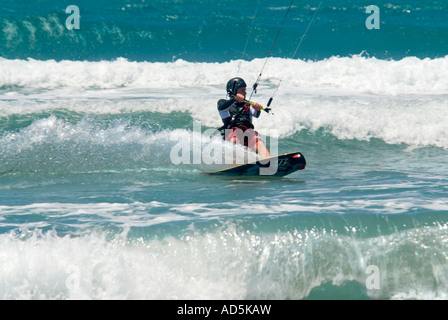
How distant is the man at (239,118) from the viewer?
8.95m

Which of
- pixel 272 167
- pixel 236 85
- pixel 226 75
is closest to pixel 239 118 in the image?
pixel 236 85

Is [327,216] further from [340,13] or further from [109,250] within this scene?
[340,13]

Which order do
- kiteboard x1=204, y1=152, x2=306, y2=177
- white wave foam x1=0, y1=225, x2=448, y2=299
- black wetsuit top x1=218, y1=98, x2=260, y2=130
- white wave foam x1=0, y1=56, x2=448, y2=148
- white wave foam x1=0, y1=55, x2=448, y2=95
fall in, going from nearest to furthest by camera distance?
white wave foam x1=0, y1=225, x2=448, y2=299
kiteboard x1=204, y1=152, x2=306, y2=177
black wetsuit top x1=218, y1=98, x2=260, y2=130
white wave foam x1=0, y1=56, x2=448, y2=148
white wave foam x1=0, y1=55, x2=448, y2=95

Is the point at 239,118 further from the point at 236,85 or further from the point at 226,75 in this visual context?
the point at 226,75

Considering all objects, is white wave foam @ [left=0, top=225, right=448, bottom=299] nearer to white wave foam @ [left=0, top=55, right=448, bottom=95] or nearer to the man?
the man

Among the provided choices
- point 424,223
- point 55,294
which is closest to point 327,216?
point 424,223

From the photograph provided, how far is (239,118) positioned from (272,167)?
1.18 meters

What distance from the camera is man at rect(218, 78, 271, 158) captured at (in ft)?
29.4

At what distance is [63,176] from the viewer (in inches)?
340

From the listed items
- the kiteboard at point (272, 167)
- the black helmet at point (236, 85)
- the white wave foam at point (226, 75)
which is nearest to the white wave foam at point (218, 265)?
the kiteboard at point (272, 167)

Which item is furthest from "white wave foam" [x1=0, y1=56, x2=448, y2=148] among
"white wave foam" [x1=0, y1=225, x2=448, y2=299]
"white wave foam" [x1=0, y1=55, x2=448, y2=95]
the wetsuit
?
"white wave foam" [x1=0, y1=225, x2=448, y2=299]

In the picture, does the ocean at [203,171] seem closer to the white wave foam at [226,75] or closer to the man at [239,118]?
the white wave foam at [226,75]

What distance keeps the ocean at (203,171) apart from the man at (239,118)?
27 cm

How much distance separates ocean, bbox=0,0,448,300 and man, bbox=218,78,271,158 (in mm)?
274
